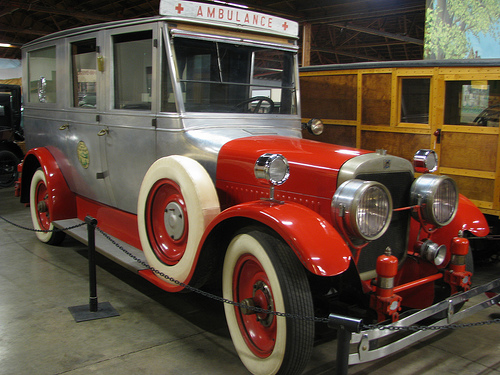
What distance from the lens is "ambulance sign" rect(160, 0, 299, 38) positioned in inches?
125

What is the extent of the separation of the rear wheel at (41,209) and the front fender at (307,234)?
9.57ft

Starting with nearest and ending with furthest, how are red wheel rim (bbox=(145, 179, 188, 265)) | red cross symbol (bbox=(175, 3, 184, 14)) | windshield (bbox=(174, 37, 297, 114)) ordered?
1. red wheel rim (bbox=(145, 179, 188, 265))
2. red cross symbol (bbox=(175, 3, 184, 14))
3. windshield (bbox=(174, 37, 297, 114))

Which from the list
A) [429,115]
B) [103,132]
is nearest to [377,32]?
[429,115]

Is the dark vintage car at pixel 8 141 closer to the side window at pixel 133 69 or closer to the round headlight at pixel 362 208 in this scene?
the side window at pixel 133 69

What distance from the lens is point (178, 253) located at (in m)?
3.12

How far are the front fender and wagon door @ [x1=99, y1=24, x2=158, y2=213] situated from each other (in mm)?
1340

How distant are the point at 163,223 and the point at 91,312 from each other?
0.82 meters

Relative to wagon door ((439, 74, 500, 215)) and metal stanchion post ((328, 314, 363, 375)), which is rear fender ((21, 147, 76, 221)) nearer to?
metal stanchion post ((328, 314, 363, 375))

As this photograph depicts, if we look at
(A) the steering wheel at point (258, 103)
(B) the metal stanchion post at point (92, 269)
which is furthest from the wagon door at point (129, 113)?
(A) the steering wheel at point (258, 103)

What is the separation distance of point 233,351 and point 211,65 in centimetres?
197

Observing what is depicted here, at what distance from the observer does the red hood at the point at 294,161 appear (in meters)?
2.53

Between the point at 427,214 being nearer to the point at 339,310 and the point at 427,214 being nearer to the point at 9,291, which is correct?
the point at 339,310

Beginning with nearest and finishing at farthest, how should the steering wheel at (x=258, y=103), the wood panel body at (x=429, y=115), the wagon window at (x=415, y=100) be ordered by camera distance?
the steering wheel at (x=258, y=103) → the wood panel body at (x=429, y=115) → the wagon window at (x=415, y=100)

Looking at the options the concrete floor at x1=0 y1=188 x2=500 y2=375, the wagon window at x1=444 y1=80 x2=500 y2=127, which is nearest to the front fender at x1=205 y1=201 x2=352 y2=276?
the concrete floor at x1=0 y1=188 x2=500 y2=375
